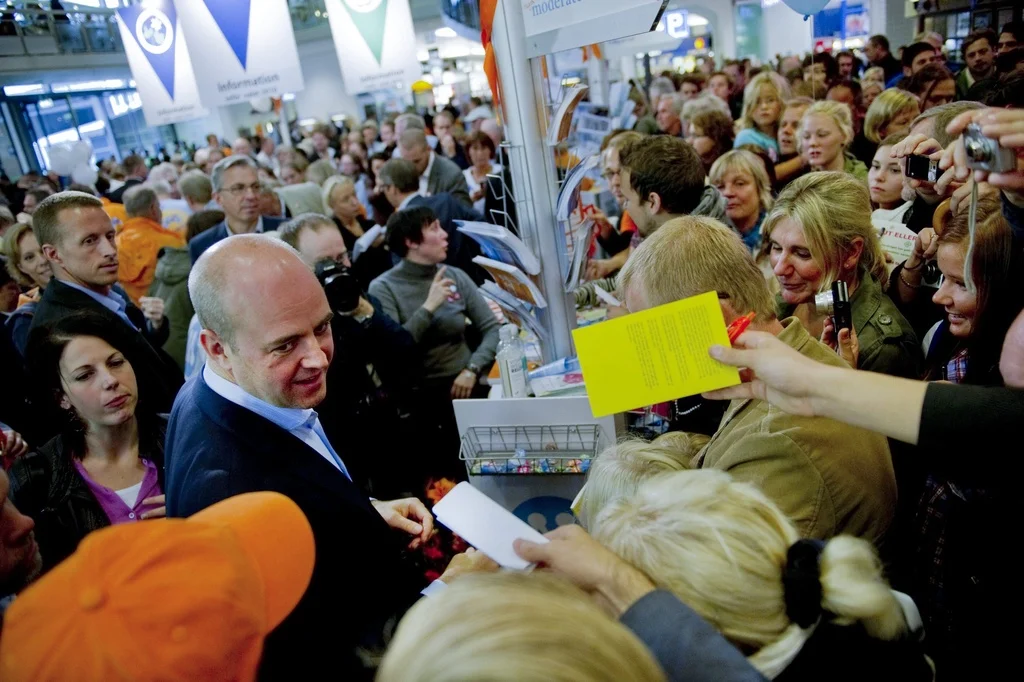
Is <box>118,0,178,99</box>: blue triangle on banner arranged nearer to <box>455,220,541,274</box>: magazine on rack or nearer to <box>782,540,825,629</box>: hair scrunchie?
Answer: <box>455,220,541,274</box>: magazine on rack

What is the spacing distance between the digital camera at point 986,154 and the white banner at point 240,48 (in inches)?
202

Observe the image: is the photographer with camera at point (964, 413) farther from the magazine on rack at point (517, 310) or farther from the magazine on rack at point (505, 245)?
the magazine on rack at point (517, 310)

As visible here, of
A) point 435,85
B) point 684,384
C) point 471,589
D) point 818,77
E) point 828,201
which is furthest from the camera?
point 435,85

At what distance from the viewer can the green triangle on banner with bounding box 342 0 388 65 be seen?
19.0 feet

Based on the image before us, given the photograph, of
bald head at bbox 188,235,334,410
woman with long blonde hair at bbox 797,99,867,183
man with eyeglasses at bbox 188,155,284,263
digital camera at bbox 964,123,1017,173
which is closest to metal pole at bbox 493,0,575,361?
bald head at bbox 188,235,334,410

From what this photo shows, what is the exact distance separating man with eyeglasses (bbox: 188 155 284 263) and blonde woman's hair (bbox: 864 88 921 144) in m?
3.89

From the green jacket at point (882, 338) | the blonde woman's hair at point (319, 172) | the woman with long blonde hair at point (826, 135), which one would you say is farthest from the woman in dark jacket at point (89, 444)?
the blonde woman's hair at point (319, 172)

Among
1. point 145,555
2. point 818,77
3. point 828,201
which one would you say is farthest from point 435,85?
point 145,555

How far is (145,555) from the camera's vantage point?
0.88 meters

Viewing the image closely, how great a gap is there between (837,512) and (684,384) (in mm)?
411

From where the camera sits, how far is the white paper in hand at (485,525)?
3.83 ft

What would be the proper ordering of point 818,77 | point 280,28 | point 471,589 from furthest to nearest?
point 818,77
point 280,28
point 471,589

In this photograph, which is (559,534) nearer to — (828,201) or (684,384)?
(684,384)

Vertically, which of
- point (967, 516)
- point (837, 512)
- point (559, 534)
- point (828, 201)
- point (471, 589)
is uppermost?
point (828, 201)
